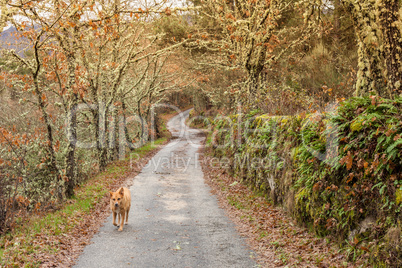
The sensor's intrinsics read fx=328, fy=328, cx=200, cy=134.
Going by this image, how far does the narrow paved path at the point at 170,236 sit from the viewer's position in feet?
23.2

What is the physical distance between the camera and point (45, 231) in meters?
8.24

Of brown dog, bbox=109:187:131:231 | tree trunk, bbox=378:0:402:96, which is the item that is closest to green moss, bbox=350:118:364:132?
tree trunk, bbox=378:0:402:96

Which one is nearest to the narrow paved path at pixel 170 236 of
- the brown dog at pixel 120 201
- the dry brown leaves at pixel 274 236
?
the dry brown leaves at pixel 274 236

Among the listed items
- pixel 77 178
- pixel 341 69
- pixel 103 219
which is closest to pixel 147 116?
pixel 77 178

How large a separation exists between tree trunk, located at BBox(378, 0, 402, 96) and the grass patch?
853cm

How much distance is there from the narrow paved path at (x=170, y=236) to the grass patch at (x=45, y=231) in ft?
2.69

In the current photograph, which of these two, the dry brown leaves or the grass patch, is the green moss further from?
the grass patch

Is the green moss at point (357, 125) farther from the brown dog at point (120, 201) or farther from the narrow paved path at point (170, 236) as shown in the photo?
the brown dog at point (120, 201)

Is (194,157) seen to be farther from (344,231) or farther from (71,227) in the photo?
(344,231)

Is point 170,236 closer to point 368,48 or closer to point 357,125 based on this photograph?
point 357,125

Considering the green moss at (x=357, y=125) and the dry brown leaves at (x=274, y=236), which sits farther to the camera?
the dry brown leaves at (x=274, y=236)

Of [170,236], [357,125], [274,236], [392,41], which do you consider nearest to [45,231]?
[170,236]

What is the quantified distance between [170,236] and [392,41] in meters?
7.20

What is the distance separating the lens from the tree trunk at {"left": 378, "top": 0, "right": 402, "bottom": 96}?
7430 mm
